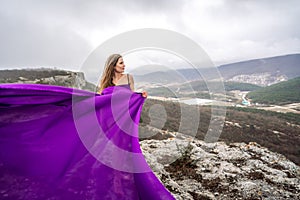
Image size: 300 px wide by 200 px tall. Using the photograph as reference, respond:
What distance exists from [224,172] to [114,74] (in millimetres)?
3868

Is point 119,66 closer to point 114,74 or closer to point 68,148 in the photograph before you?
point 114,74

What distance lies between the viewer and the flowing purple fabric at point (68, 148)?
308 cm

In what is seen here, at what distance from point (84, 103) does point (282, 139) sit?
4664cm

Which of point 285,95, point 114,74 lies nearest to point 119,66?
point 114,74

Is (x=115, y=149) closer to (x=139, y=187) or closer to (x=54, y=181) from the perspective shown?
(x=139, y=187)

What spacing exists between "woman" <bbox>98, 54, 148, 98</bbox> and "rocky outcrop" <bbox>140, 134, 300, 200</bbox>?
2.38m

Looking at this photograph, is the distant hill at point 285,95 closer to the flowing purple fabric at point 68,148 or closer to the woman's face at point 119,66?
the woman's face at point 119,66

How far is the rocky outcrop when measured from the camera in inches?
200

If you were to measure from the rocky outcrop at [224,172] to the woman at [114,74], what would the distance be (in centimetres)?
238

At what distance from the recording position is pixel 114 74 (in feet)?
15.9

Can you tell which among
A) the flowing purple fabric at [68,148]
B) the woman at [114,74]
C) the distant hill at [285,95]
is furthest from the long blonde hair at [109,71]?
the distant hill at [285,95]

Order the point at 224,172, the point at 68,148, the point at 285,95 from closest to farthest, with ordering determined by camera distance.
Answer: the point at 68,148 → the point at 224,172 → the point at 285,95

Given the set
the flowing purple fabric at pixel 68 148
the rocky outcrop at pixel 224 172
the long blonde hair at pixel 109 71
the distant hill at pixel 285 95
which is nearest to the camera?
the flowing purple fabric at pixel 68 148

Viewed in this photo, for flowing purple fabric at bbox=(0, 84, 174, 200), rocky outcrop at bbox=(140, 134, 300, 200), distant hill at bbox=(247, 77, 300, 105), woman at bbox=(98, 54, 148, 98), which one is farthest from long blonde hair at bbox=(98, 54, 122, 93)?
distant hill at bbox=(247, 77, 300, 105)
